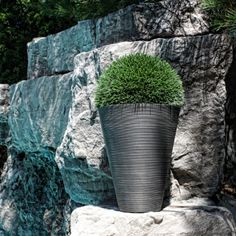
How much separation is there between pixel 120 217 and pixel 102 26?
4.87 feet

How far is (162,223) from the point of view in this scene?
286 cm

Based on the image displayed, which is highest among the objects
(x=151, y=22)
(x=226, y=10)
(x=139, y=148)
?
(x=226, y=10)

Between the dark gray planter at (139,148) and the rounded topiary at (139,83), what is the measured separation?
0.05 meters

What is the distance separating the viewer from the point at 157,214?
113 inches

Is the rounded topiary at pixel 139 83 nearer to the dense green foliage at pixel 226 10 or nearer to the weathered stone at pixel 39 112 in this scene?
the dense green foliage at pixel 226 10

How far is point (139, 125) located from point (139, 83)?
0.79 ft

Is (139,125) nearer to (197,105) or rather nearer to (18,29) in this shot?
(197,105)

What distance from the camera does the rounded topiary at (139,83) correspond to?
286 centimetres

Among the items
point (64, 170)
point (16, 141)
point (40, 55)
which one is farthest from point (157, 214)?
point (16, 141)

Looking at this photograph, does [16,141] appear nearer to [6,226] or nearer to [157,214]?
[6,226]

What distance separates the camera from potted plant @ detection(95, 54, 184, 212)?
2818 millimetres

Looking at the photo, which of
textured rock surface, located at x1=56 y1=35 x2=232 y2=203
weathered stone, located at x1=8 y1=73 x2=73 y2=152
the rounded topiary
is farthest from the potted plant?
weathered stone, located at x1=8 y1=73 x2=73 y2=152

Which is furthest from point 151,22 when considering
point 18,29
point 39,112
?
point 18,29

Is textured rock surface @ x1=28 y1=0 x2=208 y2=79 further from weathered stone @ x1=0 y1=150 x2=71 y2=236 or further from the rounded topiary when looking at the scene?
weathered stone @ x1=0 y1=150 x2=71 y2=236
